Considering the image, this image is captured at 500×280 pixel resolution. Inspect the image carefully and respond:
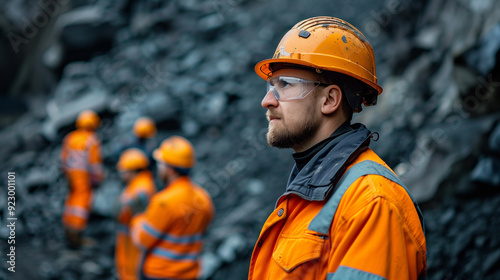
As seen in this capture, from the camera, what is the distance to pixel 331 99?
6.23 ft

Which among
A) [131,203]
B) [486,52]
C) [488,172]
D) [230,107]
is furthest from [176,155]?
[230,107]

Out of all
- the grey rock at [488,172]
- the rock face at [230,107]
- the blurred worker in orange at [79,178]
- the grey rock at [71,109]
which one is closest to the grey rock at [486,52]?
the rock face at [230,107]

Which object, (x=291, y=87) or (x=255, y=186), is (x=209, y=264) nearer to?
(x=255, y=186)

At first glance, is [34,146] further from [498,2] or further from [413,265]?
[413,265]

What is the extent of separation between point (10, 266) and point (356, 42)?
4.55 meters

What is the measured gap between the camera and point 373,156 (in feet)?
5.86

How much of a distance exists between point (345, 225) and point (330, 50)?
78cm

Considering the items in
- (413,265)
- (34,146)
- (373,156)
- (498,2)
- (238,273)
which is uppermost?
(373,156)

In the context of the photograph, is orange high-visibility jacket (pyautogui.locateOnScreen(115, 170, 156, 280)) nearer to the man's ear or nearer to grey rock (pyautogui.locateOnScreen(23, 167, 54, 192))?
the man's ear

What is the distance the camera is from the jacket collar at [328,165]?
1.65 metres

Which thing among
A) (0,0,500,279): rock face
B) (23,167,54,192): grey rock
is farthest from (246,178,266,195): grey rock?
(23,167,54,192): grey rock

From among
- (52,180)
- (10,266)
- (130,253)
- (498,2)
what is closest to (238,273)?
(130,253)

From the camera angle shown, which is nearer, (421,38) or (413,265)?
(413,265)

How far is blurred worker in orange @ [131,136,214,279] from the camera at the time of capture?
393cm
